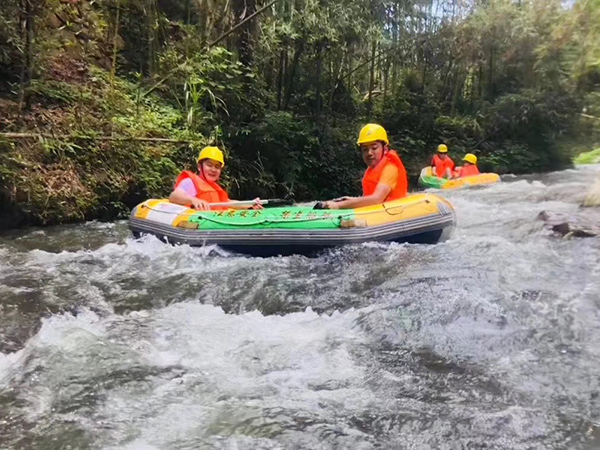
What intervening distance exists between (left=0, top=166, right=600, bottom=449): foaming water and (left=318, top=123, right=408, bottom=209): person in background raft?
0.63 meters

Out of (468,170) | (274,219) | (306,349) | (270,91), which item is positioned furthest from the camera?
(468,170)

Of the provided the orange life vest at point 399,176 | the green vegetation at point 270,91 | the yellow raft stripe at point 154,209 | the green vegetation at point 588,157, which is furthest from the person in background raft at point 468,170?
the green vegetation at point 588,157

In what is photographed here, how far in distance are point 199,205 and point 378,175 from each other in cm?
208

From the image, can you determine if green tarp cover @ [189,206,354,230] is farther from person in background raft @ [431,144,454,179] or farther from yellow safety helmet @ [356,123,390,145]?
person in background raft @ [431,144,454,179]

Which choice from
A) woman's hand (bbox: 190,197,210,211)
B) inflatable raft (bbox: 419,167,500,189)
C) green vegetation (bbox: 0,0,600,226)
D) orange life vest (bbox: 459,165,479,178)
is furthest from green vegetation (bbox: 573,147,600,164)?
woman's hand (bbox: 190,197,210,211)

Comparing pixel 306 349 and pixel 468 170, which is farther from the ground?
pixel 468 170

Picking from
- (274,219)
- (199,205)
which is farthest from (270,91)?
(274,219)

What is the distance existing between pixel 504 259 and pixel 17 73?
7323 millimetres

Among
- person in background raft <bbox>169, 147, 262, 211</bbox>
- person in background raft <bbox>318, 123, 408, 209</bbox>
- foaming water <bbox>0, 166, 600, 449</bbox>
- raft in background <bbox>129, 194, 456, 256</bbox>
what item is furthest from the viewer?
person in background raft <bbox>169, 147, 262, 211</bbox>

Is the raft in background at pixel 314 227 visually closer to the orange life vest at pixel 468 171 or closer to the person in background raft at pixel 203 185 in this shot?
the person in background raft at pixel 203 185

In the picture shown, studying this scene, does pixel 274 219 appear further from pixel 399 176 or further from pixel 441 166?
pixel 441 166

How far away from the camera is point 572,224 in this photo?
7.00 m

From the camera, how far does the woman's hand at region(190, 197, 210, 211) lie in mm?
6770

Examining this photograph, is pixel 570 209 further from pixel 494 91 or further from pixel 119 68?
pixel 494 91
